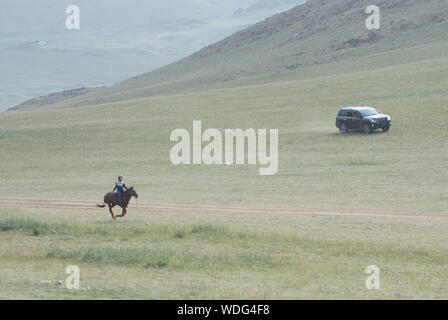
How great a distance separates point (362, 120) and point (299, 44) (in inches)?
3690

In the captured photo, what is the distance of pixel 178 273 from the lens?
66.5 feet

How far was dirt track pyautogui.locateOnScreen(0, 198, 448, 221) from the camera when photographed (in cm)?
3010

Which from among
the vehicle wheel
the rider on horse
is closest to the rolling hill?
the vehicle wheel

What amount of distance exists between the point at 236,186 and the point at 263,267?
64.4 ft

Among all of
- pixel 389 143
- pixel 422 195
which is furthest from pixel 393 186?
pixel 389 143

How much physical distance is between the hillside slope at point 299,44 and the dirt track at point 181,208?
7523 cm

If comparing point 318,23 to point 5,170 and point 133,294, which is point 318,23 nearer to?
point 5,170

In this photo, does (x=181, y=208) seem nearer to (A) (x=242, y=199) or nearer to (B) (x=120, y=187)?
(A) (x=242, y=199)

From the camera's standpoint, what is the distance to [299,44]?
489 feet

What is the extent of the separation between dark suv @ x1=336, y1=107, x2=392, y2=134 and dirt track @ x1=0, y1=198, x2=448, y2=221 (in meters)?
25.9

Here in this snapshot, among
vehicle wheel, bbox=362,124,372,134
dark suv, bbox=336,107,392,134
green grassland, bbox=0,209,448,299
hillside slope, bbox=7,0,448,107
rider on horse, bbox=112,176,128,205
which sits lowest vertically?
green grassland, bbox=0,209,448,299

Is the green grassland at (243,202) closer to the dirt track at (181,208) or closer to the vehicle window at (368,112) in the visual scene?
the dirt track at (181,208)

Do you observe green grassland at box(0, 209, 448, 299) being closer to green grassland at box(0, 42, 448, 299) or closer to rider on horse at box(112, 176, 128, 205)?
green grassland at box(0, 42, 448, 299)

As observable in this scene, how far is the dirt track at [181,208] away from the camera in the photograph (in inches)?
1185
